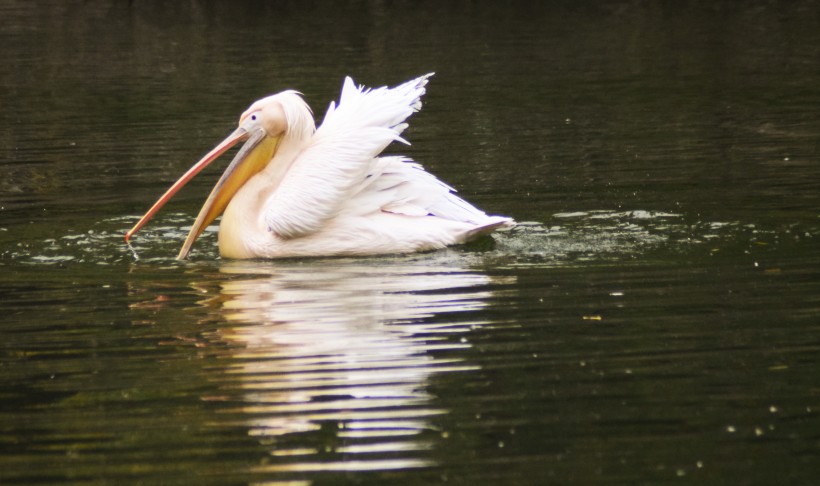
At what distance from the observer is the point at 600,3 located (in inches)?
968

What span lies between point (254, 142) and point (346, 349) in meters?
2.53

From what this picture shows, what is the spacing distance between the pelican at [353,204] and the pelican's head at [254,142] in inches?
5.7

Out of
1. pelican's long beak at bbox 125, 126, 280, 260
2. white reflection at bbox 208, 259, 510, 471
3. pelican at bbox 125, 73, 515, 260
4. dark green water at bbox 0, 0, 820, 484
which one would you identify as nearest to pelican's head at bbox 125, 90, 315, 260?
pelican's long beak at bbox 125, 126, 280, 260

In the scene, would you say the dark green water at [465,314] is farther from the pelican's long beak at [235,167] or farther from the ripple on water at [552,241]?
the pelican's long beak at [235,167]

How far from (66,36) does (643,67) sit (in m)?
9.15

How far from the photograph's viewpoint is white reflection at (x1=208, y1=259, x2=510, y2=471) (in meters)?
4.27

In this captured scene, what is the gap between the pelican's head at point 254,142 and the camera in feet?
24.7

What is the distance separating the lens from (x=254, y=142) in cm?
758

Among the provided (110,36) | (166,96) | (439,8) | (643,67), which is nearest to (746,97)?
(643,67)

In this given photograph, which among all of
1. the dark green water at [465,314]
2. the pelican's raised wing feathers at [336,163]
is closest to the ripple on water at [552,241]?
the dark green water at [465,314]

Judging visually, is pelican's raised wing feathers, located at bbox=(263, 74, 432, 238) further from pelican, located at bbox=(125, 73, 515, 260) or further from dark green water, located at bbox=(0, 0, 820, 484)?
dark green water, located at bbox=(0, 0, 820, 484)

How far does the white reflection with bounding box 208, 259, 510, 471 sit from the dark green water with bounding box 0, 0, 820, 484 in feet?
0.05

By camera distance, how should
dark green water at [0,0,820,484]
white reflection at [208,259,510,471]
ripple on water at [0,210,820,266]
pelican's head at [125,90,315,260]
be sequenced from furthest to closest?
pelican's head at [125,90,315,260], ripple on water at [0,210,820,266], white reflection at [208,259,510,471], dark green water at [0,0,820,484]

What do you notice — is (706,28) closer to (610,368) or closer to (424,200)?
(424,200)
